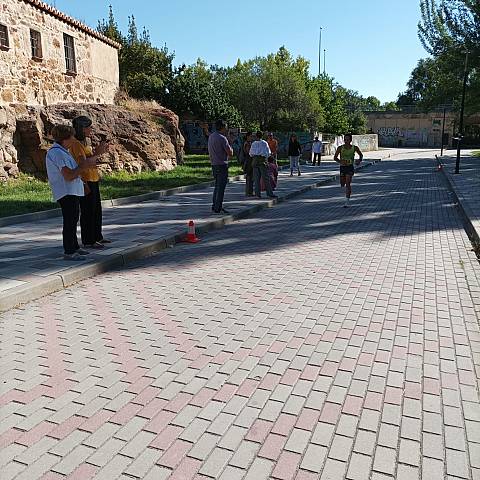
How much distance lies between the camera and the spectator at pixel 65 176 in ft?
18.8

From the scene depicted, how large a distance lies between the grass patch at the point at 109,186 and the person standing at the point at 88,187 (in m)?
3.35

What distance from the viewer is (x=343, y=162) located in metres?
11.4

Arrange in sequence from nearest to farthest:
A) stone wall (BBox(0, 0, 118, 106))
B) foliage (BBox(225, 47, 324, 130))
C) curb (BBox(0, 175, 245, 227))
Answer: curb (BBox(0, 175, 245, 227)) < stone wall (BBox(0, 0, 118, 106)) < foliage (BBox(225, 47, 324, 130))

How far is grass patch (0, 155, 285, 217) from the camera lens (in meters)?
10.4

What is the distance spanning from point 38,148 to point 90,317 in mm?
10983

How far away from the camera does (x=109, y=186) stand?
46.6 ft

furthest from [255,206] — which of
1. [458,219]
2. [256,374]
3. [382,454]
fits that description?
[382,454]

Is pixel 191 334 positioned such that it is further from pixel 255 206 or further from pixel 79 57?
pixel 79 57

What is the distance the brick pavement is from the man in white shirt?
6.52 metres

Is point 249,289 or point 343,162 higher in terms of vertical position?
point 343,162

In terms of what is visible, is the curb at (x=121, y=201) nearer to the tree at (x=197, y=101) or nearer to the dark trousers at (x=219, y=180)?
the dark trousers at (x=219, y=180)

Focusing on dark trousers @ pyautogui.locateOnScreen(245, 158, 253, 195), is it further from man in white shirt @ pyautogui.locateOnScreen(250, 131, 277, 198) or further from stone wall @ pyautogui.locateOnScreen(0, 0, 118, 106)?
stone wall @ pyautogui.locateOnScreen(0, 0, 118, 106)

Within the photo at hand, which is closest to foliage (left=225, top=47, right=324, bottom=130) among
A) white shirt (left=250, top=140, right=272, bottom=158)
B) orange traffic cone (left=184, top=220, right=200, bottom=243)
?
white shirt (left=250, top=140, right=272, bottom=158)

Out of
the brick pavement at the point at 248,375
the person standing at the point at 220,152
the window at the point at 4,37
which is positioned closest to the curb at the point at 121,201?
the person standing at the point at 220,152
